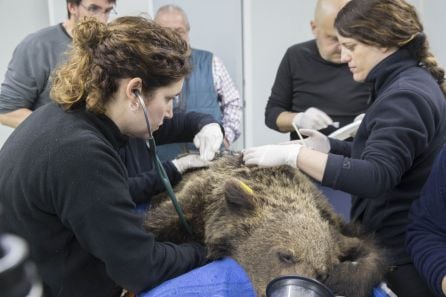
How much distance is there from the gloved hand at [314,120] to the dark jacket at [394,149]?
957mm

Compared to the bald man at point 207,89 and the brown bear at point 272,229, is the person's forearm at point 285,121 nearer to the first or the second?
the bald man at point 207,89

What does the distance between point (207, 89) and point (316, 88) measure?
75 centimetres

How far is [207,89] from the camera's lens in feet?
11.0

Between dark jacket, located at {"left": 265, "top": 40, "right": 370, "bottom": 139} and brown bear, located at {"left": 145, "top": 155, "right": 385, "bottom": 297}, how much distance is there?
3.58 feet

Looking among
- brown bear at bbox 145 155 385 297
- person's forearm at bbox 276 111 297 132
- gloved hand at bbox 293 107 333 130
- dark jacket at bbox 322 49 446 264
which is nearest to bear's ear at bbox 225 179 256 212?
brown bear at bbox 145 155 385 297

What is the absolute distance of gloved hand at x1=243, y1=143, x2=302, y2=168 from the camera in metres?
1.79

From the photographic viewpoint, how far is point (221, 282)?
1.50 m

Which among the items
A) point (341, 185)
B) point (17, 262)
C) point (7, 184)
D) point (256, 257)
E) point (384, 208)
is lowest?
point (256, 257)

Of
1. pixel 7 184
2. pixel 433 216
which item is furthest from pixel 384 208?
pixel 7 184

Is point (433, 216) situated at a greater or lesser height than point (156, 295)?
greater

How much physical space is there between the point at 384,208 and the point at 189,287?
2.61 ft

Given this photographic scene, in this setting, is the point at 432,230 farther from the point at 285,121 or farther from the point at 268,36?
the point at 268,36

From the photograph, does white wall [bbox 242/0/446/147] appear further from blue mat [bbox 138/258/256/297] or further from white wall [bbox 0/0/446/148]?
blue mat [bbox 138/258/256/297]

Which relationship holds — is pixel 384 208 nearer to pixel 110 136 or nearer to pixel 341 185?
pixel 341 185
